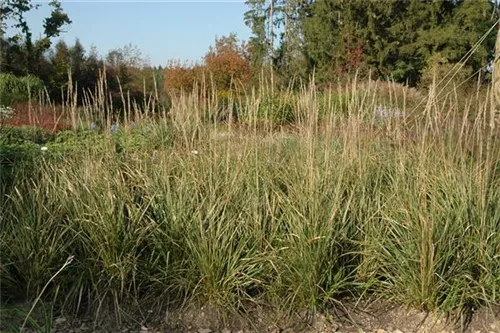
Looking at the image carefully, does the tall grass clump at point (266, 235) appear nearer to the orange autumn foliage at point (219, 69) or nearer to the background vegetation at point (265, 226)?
the background vegetation at point (265, 226)

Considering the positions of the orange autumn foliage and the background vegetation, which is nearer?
the background vegetation

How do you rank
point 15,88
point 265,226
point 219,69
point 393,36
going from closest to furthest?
point 265,226, point 15,88, point 219,69, point 393,36

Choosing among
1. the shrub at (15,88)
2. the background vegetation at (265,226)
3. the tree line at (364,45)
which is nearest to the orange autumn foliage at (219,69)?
the tree line at (364,45)

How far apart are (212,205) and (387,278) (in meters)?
1.25

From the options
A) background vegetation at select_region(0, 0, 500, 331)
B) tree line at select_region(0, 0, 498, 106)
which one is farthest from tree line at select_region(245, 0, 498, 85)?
background vegetation at select_region(0, 0, 500, 331)

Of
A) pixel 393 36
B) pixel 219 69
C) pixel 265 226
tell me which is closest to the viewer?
pixel 265 226

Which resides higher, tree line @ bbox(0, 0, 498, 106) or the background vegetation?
tree line @ bbox(0, 0, 498, 106)

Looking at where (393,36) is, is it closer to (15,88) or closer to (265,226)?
(15,88)

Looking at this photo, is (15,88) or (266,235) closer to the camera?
(266,235)

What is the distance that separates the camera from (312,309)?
9.77 ft

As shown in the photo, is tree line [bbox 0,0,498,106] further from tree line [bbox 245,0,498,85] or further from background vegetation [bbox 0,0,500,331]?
background vegetation [bbox 0,0,500,331]

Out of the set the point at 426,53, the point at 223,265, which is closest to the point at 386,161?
the point at 223,265

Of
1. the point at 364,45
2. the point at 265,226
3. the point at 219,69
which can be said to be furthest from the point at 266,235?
the point at 364,45

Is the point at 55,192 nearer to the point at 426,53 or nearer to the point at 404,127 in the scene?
the point at 404,127
